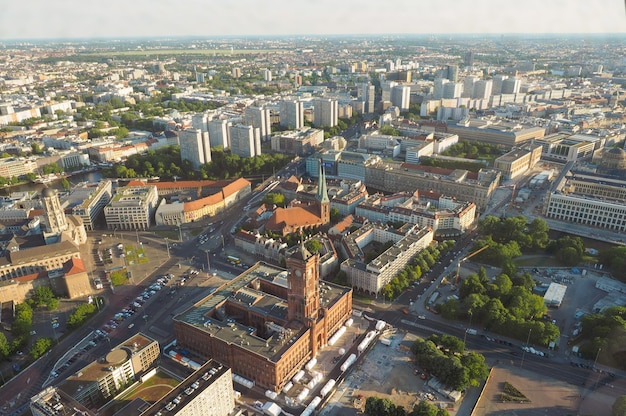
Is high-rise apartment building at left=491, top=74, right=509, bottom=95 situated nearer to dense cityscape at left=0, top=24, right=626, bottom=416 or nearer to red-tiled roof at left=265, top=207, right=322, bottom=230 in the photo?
dense cityscape at left=0, top=24, right=626, bottom=416

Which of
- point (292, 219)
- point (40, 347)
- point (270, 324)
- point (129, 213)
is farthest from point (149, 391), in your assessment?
point (129, 213)

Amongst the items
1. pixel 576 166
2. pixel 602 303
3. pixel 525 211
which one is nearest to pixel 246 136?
pixel 525 211

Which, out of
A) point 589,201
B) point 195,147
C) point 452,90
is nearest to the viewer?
point 589,201

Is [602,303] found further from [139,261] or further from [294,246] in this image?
[139,261]

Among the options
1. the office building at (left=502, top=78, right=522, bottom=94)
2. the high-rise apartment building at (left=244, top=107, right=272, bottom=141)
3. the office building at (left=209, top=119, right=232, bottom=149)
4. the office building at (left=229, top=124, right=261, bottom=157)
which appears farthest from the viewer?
the office building at (left=502, top=78, right=522, bottom=94)

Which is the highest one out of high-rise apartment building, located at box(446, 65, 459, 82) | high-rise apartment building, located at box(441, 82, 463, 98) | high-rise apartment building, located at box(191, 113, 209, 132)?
high-rise apartment building, located at box(446, 65, 459, 82)

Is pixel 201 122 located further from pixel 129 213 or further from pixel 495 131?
pixel 495 131

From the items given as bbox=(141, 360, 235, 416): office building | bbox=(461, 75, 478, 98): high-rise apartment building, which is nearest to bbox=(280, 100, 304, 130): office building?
bbox=(461, 75, 478, 98): high-rise apartment building
